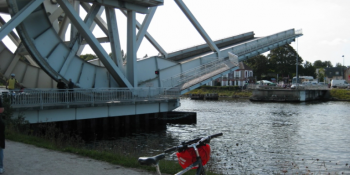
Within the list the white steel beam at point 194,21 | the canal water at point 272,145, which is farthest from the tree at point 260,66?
the canal water at point 272,145

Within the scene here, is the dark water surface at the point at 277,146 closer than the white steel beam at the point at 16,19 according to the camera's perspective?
Yes

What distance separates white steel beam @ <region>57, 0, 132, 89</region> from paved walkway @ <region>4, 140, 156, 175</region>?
12479 mm

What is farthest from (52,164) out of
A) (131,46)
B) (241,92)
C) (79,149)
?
(241,92)

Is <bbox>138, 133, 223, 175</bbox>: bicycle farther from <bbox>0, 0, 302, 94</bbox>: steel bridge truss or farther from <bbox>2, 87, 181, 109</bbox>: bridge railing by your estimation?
<bbox>0, 0, 302, 94</bbox>: steel bridge truss

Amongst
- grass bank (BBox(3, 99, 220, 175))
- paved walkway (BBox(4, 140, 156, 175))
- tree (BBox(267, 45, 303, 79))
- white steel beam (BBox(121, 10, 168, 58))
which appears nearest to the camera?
paved walkway (BBox(4, 140, 156, 175))

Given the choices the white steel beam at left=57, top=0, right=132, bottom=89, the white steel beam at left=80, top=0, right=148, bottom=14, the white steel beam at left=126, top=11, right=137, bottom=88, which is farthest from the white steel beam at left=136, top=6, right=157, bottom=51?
the white steel beam at left=57, top=0, right=132, bottom=89

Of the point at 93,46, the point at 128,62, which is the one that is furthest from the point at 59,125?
the point at 128,62

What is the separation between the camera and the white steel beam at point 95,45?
20875 mm

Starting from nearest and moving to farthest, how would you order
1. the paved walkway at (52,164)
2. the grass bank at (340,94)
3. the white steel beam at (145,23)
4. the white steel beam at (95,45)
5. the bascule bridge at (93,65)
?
1. the paved walkway at (52,164)
2. the bascule bridge at (93,65)
3. the white steel beam at (95,45)
4. the white steel beam at (145,23)
5. the grass bank at (340,94)

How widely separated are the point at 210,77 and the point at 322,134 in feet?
30.9

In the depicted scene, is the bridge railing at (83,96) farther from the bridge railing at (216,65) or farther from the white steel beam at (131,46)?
the bridge railing at (216,65)

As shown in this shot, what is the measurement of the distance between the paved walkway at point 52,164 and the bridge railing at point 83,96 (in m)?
6.53

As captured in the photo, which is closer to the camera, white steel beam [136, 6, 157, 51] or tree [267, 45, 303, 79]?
white steel beam [136, 6, 157, 51]

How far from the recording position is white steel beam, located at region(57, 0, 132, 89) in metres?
20.9
